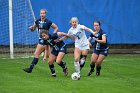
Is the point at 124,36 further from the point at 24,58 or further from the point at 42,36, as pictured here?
the point at 42,36

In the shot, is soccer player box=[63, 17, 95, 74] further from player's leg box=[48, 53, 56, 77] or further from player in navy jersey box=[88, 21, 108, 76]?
player's leg box=[48, 53, 56, 77]

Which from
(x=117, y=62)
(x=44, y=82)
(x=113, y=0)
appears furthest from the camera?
(x=113, y=0)

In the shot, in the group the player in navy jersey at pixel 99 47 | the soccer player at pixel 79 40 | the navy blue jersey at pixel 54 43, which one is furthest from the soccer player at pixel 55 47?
the player in navy jersey at pixel 99 47

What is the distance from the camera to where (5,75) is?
1584cm

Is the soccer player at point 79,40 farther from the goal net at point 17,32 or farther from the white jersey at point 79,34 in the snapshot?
the goal net at point 17,32

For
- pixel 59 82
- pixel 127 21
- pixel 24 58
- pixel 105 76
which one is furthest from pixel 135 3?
pixel 59 82

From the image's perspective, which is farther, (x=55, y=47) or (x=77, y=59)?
(x=55, y=47)

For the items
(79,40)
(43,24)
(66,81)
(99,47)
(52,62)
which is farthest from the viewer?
(43,24)

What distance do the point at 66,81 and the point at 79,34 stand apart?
2110mm

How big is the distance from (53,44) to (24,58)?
25.2 feet

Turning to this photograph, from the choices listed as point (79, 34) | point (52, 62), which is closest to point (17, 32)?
point (52, 62)

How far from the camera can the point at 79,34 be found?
→ 1572 centimetres

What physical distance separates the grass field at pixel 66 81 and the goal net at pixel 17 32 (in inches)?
160

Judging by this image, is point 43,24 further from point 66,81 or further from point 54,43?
point 66,81
